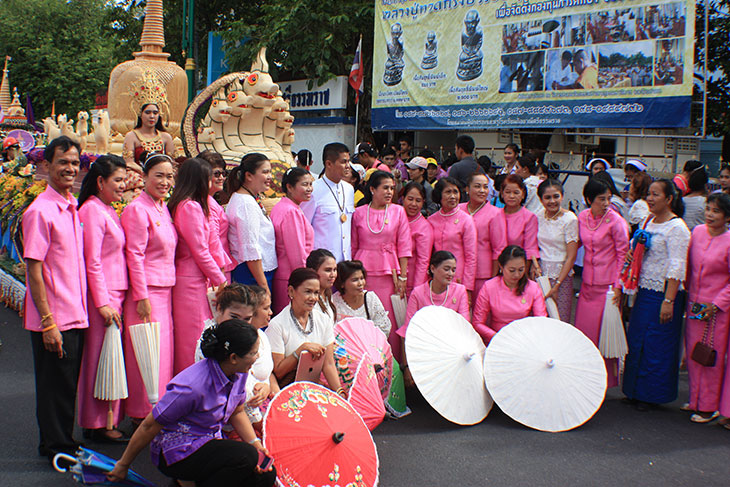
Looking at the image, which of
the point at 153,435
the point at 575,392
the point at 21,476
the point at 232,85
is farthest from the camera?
the point at 232,85

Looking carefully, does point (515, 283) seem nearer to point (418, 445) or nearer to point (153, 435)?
point (418, 445)

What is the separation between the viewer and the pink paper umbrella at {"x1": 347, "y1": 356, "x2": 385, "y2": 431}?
3961 mm

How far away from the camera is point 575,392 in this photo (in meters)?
4.37

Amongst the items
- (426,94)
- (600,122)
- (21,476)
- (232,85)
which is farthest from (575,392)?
(426,94)

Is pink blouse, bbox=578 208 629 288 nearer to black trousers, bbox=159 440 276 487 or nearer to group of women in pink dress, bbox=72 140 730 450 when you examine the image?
group of women in pink dress, bbox=72 140 730 450

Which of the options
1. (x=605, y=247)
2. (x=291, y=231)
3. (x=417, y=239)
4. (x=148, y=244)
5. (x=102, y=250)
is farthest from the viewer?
(x=417, y=239)

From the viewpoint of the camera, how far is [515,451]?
3963mm

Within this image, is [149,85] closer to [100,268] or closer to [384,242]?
[384,242]

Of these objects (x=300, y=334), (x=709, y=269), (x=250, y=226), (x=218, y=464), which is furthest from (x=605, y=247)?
(x=218, y=464)

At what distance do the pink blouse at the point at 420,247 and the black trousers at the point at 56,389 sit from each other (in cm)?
265

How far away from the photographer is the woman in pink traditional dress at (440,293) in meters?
4.86

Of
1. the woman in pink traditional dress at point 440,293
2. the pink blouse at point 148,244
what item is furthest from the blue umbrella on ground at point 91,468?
the woman in pink traditional dress at point 440,293

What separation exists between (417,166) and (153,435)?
4.73 meters

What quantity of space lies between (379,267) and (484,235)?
2.92ft
